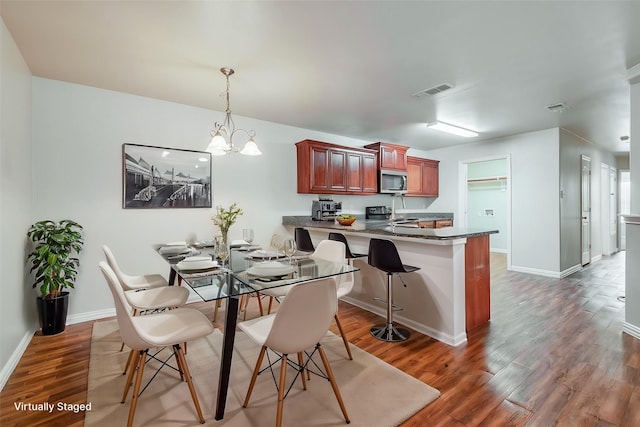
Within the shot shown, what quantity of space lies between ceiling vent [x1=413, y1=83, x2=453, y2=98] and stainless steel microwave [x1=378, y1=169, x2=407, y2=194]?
2.19 meters

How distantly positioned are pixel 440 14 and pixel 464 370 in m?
2.52

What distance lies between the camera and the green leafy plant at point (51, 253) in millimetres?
2629

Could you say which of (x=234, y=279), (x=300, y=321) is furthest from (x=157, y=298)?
(x=300, y=321)

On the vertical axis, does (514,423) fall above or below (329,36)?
below

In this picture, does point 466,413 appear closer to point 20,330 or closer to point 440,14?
point 440,14

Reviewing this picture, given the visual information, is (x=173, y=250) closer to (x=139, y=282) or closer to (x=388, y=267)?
(x=139, y=282)

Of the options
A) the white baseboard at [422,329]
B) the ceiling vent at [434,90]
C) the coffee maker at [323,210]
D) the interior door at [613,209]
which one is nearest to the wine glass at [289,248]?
the white baseboard at [422,329]

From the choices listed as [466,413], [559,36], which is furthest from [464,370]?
[559,36]

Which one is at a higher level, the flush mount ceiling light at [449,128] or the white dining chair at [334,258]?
the flush mount ceiling light at [449,128]

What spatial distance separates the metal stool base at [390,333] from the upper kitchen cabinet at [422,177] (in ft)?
12.4

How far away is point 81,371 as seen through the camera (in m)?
2.19

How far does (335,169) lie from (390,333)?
2.85 m

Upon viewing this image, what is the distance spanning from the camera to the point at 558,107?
3.78 meters

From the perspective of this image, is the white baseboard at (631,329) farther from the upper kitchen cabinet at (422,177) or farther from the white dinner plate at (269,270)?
the upper kitchen cabinet at (422,177)
